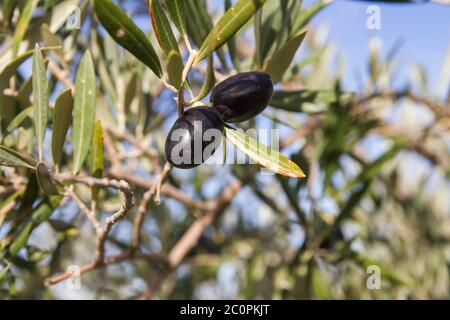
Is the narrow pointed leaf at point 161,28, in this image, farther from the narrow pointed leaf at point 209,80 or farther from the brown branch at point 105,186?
the brown branch at point 105,186

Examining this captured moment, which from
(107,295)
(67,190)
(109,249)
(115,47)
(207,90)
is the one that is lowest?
(107,295)

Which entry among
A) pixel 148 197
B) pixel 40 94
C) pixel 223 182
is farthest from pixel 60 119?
pixel 223 182

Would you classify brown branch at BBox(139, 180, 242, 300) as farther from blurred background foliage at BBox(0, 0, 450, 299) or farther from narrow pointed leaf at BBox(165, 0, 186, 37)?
narrow pointed leaf at BBox(165, 0, 186, 37)

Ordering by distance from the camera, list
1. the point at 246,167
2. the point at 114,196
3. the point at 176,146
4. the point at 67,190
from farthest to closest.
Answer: the point at 246,167 < the point at 114,196 < the point at 67,190 < the point at 176,146

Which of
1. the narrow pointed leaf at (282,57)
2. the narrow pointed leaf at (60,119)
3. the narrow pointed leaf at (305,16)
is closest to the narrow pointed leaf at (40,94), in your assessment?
the narrow pointed leaf at (60,119)
